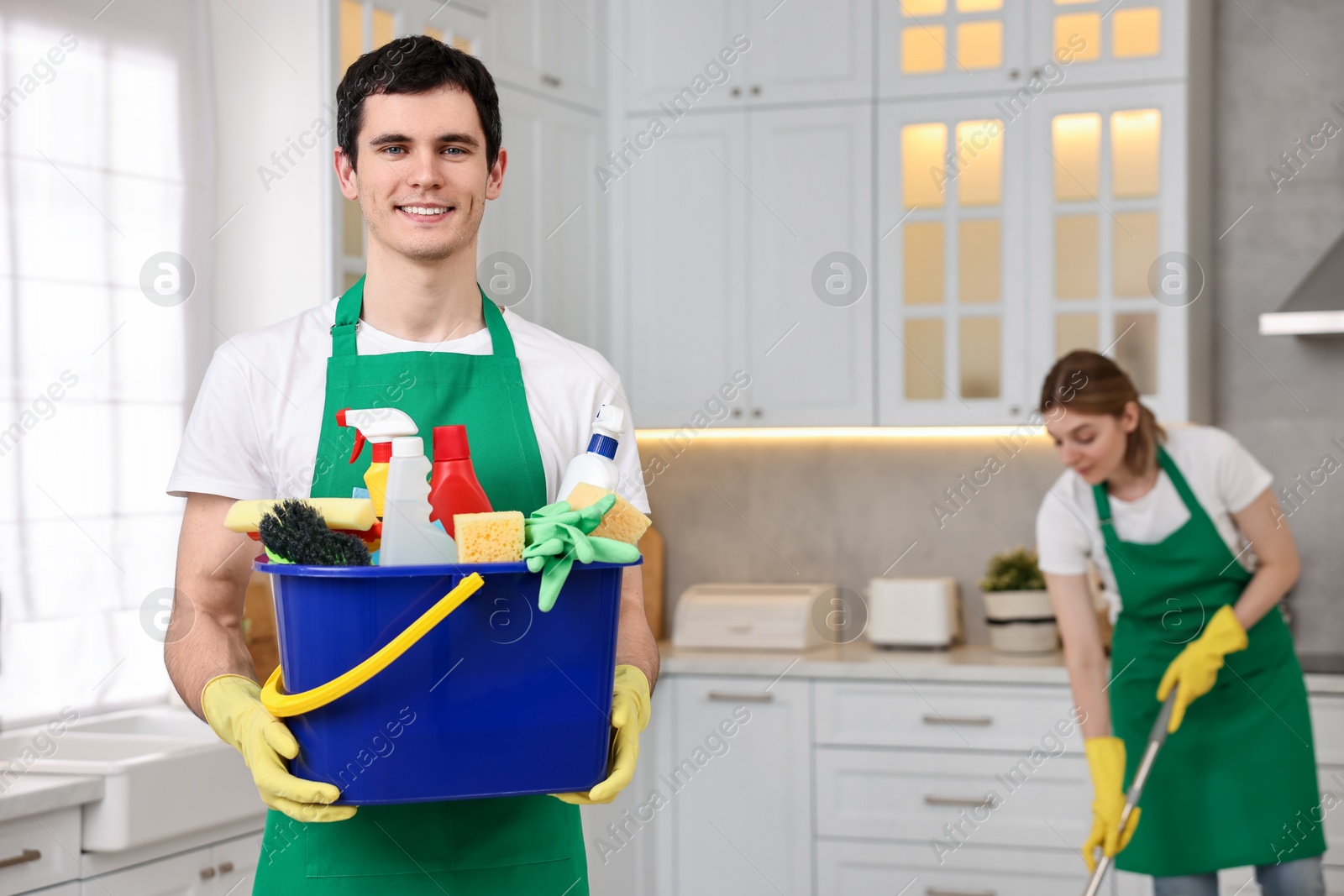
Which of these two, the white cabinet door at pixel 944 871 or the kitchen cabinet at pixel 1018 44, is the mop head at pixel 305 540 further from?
the kitchen cabinet at pixel 1018 44

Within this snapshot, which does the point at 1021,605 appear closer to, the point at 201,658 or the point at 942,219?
the point at 942,219

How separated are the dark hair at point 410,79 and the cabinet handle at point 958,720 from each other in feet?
6.62

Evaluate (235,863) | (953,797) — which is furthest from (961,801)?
(235,863)

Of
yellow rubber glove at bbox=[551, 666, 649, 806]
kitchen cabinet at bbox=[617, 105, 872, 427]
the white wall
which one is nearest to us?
yellow rubber glove at bbox=[551, 666, 649, 806]

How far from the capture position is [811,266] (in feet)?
10.1

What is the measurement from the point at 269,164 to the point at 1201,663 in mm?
1904

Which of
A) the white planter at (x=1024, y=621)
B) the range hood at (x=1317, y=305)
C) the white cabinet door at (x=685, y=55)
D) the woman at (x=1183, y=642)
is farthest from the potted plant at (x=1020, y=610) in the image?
the white cabinet door at (x=685, y=55)

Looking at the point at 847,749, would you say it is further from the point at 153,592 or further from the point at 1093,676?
the point at 153,592

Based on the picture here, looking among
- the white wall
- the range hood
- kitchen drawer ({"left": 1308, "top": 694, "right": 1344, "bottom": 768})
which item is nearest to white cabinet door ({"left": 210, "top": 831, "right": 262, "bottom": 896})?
the white wall

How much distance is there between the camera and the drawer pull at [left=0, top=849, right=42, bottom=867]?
1.72 metres

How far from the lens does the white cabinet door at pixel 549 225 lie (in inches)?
108

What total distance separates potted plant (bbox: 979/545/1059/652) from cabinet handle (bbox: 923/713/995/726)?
25 cm

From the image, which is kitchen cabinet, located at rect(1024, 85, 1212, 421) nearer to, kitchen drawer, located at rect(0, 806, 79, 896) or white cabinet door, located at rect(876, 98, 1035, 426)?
white cabinet door, located at rect(876, 98, 1035, 426)

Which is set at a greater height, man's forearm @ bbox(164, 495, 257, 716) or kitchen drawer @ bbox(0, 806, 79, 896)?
man's forearm @ bbox(164, 495, 257, 716)
